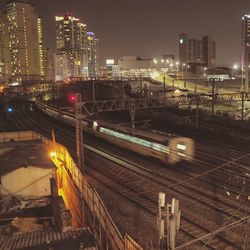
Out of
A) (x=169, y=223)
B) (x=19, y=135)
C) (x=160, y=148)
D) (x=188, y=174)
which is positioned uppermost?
(x=169, y=223)

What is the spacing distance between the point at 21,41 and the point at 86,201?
16576 cm

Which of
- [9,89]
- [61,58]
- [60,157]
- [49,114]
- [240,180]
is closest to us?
[240,180]

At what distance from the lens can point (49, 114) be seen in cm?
A: 5706

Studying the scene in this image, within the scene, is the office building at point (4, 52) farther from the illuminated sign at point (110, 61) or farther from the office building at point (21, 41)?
the illuminated sign at point (110, 61)

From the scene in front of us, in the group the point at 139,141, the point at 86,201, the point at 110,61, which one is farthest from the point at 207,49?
the point at 86,201

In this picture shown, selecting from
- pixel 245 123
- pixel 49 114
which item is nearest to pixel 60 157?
pixel 245 123

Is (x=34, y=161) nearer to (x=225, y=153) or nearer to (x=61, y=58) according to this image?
(x=225, y=153)

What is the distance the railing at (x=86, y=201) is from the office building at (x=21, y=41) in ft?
476

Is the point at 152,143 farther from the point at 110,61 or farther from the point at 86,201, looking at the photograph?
the point at 110,61

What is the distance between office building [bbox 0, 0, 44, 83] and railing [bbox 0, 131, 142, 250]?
476 ft

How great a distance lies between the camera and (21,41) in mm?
166500

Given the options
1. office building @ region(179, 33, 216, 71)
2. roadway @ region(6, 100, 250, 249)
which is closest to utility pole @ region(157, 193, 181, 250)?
roadway @ region(6, 100, 250, 249)

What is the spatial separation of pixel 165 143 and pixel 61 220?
1343 centimetres

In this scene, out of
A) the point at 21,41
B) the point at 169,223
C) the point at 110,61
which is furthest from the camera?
the point at 110,61
